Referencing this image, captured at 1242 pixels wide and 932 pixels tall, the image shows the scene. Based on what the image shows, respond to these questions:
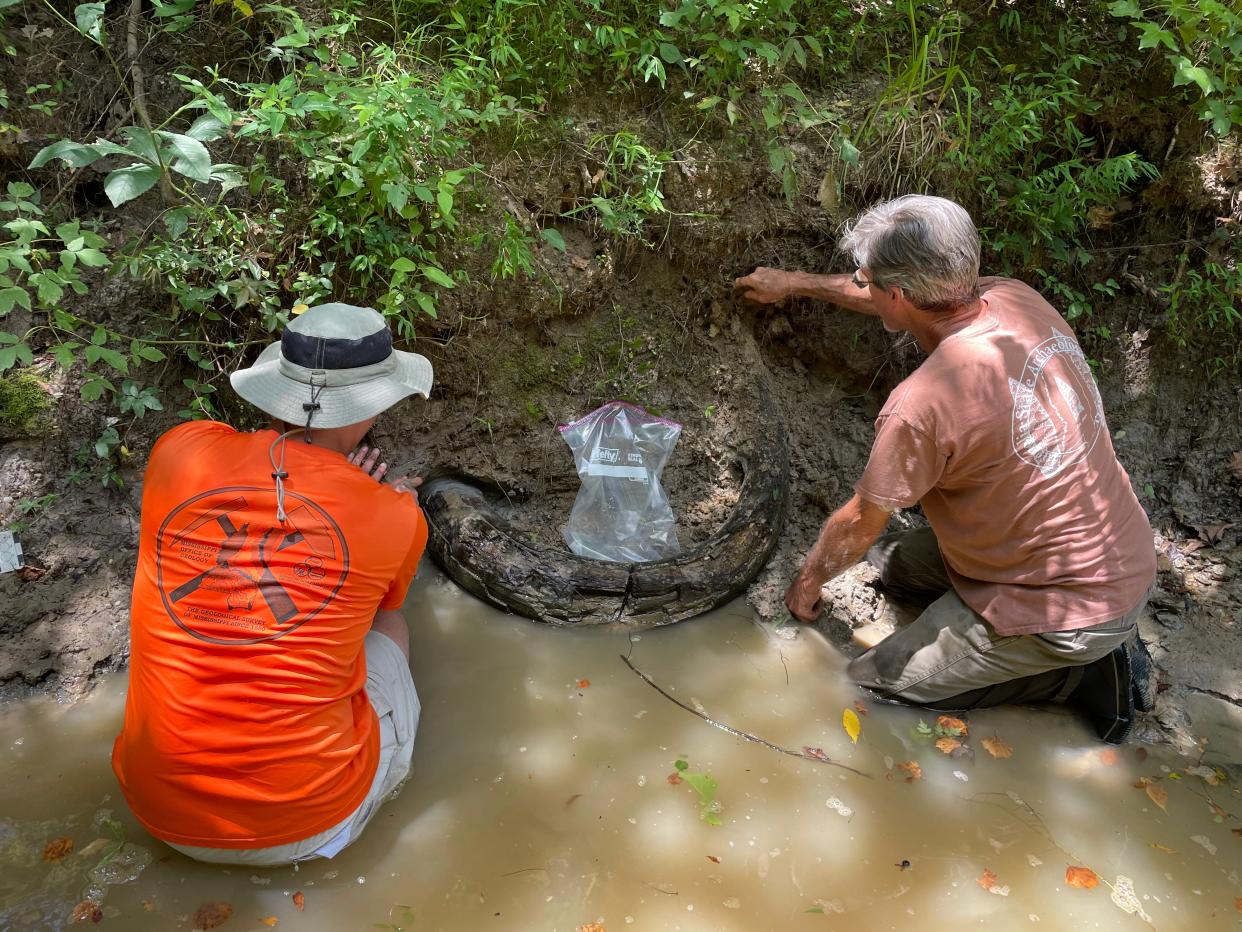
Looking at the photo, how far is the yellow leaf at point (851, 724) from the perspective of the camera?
2.76m

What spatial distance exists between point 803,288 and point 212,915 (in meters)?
3.02

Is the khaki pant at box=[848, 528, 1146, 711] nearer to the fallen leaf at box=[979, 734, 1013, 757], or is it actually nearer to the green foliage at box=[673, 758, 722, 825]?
the fallen leaf at box=[979, 734, 1013, 757]

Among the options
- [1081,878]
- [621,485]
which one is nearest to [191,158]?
[621,485]

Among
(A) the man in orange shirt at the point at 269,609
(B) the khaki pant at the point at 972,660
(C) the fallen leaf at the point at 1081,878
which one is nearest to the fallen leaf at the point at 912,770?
(B) the khaki pant at the point at 972,660

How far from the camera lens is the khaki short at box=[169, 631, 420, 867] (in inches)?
81.8

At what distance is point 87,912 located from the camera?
202 cm

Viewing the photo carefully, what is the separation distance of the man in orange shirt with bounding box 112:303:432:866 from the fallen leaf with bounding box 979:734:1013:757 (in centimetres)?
210

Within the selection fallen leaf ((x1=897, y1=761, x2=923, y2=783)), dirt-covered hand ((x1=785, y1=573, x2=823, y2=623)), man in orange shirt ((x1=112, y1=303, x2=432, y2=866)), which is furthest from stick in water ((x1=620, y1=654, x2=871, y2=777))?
man in orange shirt ((x1=112, y1=303, x2=432, y2=866))

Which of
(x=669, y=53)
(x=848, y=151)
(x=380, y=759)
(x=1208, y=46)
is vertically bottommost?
(x=380, y=759)

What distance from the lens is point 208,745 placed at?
1.91m

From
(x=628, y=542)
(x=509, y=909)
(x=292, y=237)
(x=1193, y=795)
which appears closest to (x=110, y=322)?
(x=292, y=237)

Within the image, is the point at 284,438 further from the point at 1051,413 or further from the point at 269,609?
the point at 1051,413

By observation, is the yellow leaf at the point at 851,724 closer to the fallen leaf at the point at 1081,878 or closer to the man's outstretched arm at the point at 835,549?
the man's outstretched arm at the point at 835,549

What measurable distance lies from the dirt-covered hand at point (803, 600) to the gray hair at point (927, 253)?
112 cm
